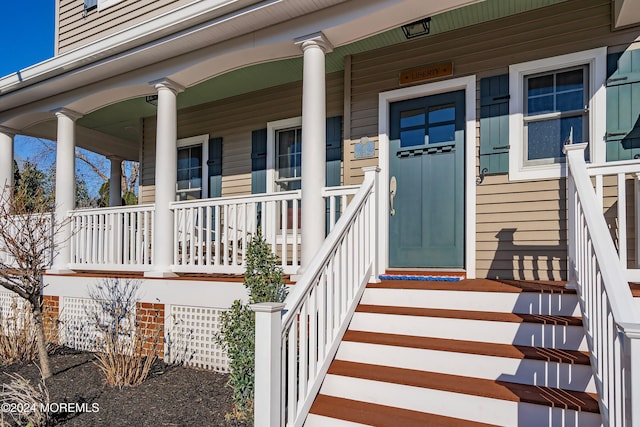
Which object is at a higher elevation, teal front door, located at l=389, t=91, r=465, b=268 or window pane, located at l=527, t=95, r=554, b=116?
window pane, located at l=527, t=95, r=554, b=116

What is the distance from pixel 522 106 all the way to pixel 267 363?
350 centimetres

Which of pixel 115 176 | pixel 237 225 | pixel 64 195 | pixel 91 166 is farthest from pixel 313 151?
pixel 91 166

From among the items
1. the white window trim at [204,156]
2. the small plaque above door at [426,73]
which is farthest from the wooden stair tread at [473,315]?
the white window trim at [204,156]

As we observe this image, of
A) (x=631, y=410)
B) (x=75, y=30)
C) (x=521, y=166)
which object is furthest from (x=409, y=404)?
(x=75, y=30)

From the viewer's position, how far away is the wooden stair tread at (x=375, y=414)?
2.51m

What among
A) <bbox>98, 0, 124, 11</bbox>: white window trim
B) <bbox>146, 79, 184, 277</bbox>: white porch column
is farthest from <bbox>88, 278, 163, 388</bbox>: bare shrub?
<bbox>98, 0, 124, 11</bbox>: white window trim

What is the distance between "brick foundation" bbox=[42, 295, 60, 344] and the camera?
559cm

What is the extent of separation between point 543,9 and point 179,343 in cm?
499

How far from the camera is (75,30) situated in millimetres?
6844

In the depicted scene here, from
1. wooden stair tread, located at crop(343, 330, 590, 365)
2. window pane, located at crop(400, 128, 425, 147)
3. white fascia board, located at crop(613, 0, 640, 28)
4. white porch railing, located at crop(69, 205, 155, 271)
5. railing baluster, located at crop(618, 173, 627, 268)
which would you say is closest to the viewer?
wooden stair tread, located at crop(343, 330, 590, 365)

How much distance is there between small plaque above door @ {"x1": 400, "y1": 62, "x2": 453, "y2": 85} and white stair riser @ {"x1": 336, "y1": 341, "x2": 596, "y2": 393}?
303 cm

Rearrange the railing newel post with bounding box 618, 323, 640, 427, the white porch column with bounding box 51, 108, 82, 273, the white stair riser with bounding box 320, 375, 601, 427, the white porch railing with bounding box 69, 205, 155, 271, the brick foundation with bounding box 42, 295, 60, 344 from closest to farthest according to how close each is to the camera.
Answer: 1. the railing newel post with bounding box 618, 323, 640, 427
2. the white stair riser with bounding box 320, 375, 601, 427
3. the white porch railing with bounding box 69, 205, 155, 271
4. the brick foundation with bounding box 42, 295, 60, 344
5. the white porch column with bounding box 51, 108, 82, 273

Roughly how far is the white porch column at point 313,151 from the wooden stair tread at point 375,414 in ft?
4.68

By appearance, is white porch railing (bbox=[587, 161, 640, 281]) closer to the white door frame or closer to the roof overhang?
the white door frame
